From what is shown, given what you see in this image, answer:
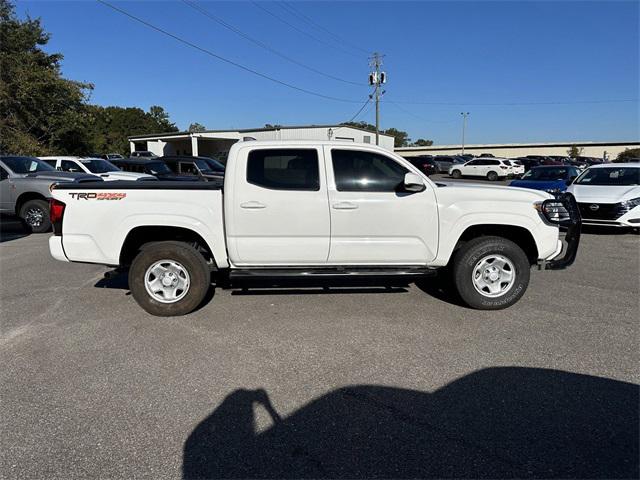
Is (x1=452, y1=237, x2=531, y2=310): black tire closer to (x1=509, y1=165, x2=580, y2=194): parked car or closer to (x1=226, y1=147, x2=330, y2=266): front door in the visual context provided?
(x1=226, y1=147, x2=330, y2=266): front door

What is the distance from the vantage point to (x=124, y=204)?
4.29 m

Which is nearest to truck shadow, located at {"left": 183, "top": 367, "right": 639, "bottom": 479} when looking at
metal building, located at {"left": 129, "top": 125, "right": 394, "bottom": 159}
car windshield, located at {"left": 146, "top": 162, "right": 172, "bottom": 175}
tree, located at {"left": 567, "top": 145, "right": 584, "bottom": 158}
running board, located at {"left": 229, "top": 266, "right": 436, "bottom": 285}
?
running board, located at {"left": 229, "top": 266, "right": 436, "bottom": 285}

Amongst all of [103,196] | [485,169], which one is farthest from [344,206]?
[485,169]

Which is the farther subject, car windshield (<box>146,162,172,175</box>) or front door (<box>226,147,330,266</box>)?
car windshield (<box>146,162,172,175</box>)

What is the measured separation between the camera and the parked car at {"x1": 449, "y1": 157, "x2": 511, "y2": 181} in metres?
31.0

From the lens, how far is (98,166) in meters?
13.4

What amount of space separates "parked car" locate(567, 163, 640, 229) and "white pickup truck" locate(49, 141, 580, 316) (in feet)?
18.5

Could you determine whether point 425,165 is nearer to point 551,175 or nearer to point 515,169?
point 515,169

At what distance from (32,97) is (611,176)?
1149 inches

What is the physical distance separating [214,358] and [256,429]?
3.55 ft

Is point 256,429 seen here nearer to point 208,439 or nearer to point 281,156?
point 208,439

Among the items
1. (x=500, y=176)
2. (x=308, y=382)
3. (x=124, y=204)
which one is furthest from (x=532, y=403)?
(x=500, y=176)

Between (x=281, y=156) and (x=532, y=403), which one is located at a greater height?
(x=281, y=156)

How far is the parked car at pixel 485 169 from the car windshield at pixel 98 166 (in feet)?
90.4
